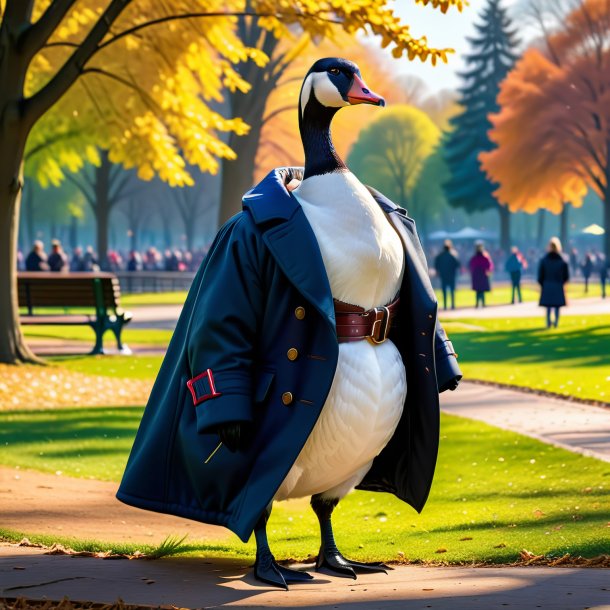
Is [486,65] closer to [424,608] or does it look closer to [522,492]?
[522,492]

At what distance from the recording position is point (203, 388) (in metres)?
5.09

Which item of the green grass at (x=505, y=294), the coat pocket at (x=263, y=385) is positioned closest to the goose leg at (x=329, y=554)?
the coat pocket at (x=263, y=385)

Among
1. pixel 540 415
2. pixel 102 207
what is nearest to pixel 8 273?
pixel 540 415

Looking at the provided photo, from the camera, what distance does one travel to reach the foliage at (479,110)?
6350 cm

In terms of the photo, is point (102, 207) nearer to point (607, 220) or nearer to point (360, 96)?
point (607, 220)

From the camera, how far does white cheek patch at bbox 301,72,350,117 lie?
210 inches

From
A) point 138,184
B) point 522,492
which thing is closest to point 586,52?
point 138,184

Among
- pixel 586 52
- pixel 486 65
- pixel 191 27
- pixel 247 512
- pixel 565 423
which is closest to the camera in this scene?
pixel 247 512

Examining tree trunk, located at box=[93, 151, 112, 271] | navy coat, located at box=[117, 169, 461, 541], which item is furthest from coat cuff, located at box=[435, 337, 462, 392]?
tree trunk, located at box=[93, 151, 112, 271]

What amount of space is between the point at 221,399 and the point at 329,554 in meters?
0.98

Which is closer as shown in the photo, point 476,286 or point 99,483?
point 99,483

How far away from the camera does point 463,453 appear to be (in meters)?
10.4

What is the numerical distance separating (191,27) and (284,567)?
43.4ft

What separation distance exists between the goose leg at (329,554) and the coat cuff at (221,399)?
67 centimetres
